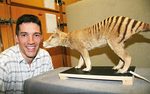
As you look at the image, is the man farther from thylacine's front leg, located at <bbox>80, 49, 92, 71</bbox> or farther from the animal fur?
thylacine's front leg, located at <bbox>80, 49, 92, 71</bbox>

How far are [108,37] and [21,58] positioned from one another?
1.78 ft

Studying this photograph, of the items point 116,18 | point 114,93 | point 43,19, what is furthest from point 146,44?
→ point 43,19

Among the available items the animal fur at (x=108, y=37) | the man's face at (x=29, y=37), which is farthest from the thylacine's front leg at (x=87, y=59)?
the man's face at (x=29, y=37)

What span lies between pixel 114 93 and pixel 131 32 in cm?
33

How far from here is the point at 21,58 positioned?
43.9 inches

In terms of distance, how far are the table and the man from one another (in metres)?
0.19

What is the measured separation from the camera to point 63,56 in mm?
1753

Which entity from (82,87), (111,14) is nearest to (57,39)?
(82,87)

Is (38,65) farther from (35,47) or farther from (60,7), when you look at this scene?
(60,7)

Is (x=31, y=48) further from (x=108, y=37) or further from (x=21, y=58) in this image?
(x=108, y=37)

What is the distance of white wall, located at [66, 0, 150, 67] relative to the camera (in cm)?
127

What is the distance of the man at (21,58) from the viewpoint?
103 centimetres

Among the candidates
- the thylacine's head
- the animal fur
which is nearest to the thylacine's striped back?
the animal fur

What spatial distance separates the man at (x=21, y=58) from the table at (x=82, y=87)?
0.63ft
